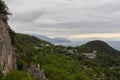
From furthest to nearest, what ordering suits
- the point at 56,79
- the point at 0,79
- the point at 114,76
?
the point at 114,76 < the point at 56,79 < the point at 0,79

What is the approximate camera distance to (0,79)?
4522cm

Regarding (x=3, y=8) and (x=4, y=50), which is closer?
(x=4, y=50)

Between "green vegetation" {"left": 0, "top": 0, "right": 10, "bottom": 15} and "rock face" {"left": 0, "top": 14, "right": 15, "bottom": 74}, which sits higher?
"green vegetation" {"left": 0, "top": 0, "right": 10, "bottom": 15}

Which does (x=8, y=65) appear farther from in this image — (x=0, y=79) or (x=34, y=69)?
(x=34, y=69)

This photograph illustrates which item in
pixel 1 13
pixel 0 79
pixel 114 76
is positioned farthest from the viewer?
pixel 114 76

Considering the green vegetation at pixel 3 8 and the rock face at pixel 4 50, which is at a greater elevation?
the green vegetation at pixel 3 8

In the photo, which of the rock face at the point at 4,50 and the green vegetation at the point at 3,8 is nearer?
the rock face at the point at 4,50

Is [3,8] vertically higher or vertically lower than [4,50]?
higher

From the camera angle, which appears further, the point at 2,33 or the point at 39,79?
the point at 39,79

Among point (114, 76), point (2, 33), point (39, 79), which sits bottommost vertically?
point (114, 76)

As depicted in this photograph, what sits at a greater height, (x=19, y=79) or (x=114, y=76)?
(x=19, y=79)

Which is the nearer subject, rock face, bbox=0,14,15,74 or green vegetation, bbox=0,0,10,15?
rock face, bbox=0,14,15,74

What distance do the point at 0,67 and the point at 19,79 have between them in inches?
170

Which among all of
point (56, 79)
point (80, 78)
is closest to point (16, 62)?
point (56, 79)
